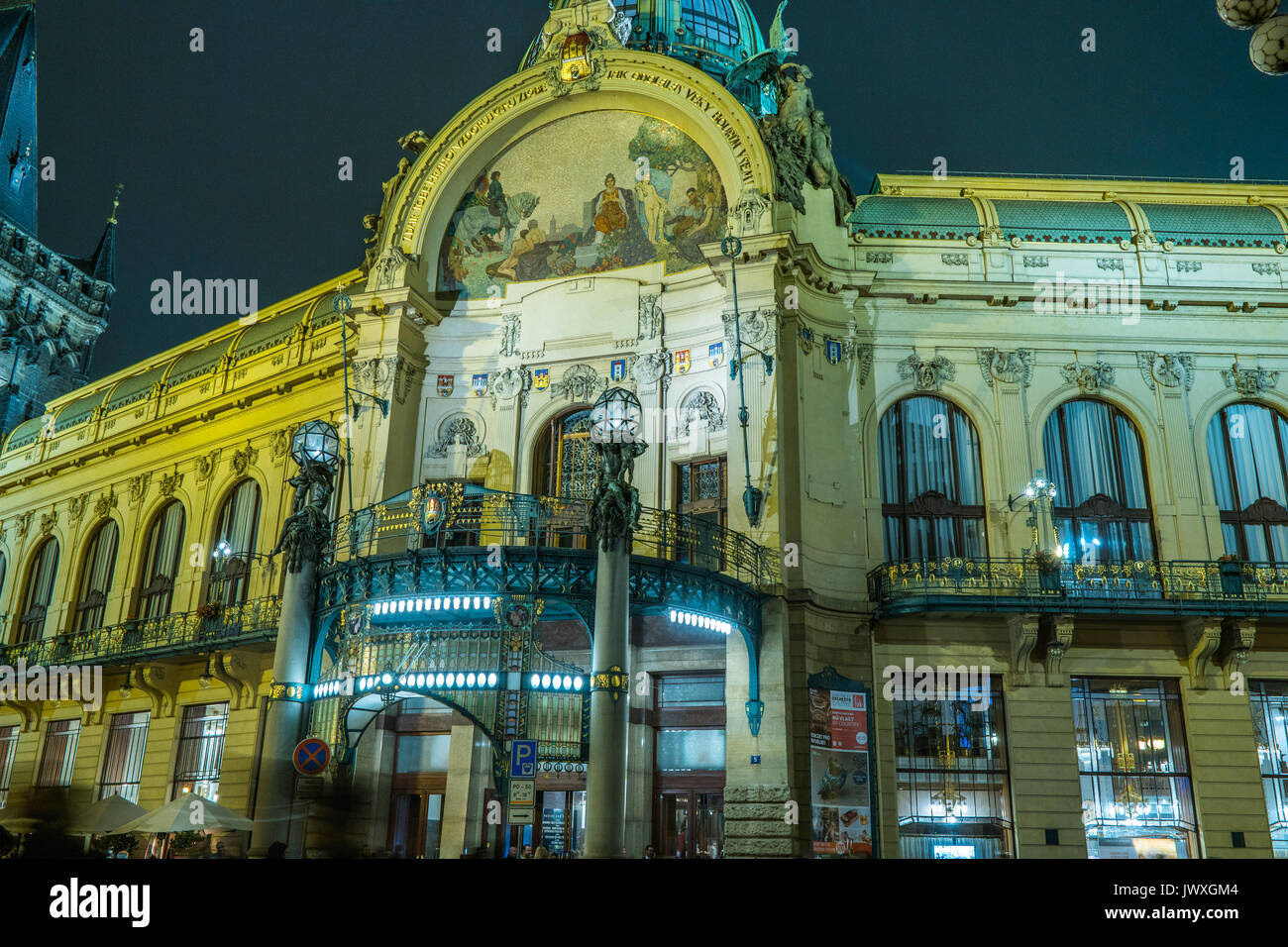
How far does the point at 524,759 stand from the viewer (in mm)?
15820

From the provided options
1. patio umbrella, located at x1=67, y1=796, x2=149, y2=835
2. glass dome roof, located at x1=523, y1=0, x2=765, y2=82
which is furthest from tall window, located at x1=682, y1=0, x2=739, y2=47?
patio umbrella, located at x1=67, y1=796, x2=149, y2=835

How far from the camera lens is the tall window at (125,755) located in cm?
2859

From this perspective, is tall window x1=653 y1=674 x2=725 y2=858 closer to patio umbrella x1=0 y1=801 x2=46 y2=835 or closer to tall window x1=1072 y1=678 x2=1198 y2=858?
tall window x1=1072 y1=678 x2=1198 y2=858

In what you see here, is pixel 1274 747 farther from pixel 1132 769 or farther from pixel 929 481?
pixel 929 481

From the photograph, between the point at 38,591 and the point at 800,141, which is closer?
the point at 800,141

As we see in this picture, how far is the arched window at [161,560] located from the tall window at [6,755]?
6.79 m

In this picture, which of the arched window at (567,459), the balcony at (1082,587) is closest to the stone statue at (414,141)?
the arched window at (567,459)

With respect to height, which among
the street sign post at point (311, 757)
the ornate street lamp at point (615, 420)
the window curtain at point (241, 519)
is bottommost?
the street sign post at point (311, 757)

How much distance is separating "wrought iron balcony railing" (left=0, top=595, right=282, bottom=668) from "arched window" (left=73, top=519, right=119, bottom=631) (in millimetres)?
1166

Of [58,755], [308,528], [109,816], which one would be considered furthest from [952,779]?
A: [58,755]

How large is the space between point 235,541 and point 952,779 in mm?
20251

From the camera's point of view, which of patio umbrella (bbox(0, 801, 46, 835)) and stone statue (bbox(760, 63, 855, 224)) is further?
patio umbrella (bbox(0, 801, 46, 835))

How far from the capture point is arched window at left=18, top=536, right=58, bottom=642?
35.8 meters

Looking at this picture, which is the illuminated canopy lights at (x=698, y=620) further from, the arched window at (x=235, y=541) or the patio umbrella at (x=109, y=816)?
the arched window at (x=235, y=541)
